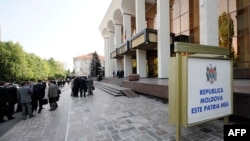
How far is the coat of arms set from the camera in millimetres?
4211

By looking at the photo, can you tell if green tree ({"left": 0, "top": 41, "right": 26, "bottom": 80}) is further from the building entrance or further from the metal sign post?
the metal sign post

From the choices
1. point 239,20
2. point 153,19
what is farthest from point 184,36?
point 153,19

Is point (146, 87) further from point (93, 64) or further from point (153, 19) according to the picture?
point (93, 64)

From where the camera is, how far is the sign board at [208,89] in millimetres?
3941

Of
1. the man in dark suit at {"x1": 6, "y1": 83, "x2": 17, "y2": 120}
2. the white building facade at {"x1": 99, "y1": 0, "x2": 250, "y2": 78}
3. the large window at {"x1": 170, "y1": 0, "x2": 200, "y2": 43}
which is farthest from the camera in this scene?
the large window at {"x1": 170, "y1": 0, "x2": 200, "y2": 43}

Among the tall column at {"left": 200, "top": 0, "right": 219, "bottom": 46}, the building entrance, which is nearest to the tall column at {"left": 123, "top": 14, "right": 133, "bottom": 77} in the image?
the building entrance

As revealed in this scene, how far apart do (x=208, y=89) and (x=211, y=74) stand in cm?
38

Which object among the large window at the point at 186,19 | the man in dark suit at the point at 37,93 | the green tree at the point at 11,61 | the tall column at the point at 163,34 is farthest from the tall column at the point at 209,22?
the green tree at the point at 11,61

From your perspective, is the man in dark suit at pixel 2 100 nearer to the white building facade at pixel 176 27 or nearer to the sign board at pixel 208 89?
the sign board at pixel 208 89

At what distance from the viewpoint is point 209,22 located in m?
12.7

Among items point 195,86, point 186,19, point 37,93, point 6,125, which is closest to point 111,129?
point 195,86

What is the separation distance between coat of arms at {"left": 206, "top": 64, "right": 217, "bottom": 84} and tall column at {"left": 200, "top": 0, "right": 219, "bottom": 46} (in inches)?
371

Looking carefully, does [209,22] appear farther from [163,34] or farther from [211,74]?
[211,74]

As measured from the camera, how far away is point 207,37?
1268cm
